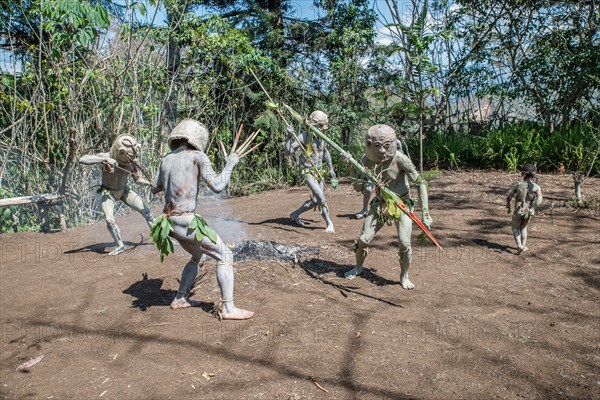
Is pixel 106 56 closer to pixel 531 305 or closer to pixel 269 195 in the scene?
pixel 269 195

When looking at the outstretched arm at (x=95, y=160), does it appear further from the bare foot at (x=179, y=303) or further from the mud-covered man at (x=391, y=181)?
the mud-covered man at (x=391, y=181)

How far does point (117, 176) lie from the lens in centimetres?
602

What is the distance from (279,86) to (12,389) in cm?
977

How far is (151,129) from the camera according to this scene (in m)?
8.99

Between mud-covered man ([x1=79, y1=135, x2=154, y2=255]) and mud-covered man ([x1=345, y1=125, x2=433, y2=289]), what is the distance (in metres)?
2.83

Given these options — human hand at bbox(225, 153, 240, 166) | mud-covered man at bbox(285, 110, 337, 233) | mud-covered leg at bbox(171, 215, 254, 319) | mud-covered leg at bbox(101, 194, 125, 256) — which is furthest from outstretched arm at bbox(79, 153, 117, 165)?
human hand at bbox(225, 153, 240, 166)

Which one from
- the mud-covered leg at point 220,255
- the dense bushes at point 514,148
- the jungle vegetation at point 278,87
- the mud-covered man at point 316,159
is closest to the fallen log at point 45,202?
the jungle vegetation at point 278,87

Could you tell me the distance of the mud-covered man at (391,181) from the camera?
4254 mm

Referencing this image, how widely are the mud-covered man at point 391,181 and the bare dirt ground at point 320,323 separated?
529 millimetres

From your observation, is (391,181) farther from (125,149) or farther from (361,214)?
(125,149)

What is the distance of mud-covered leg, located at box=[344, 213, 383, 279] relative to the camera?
182 inches

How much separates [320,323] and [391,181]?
1.57 m

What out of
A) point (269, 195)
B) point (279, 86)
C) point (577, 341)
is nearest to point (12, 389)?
point (577, 341)

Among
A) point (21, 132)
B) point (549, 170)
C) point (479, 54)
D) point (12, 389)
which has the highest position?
point (479, 54)
